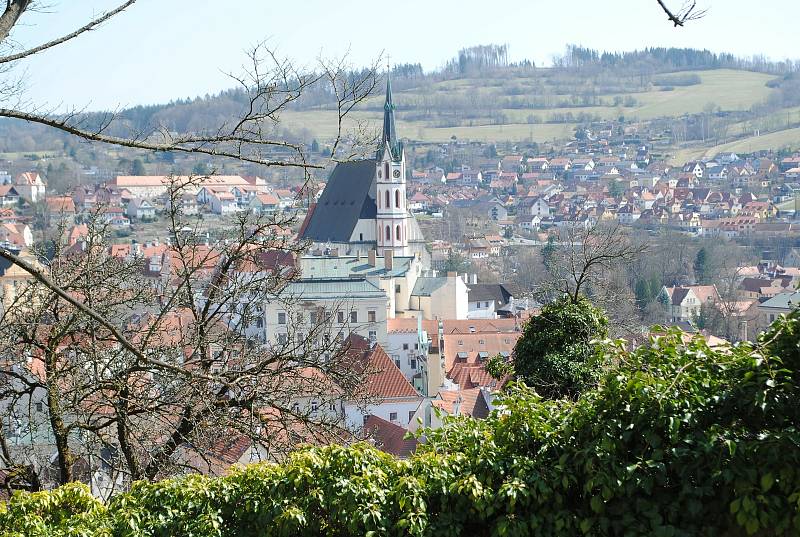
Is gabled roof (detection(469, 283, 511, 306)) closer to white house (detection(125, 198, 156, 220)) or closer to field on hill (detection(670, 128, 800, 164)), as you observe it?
white house (detection(125, 198, 156, 220))

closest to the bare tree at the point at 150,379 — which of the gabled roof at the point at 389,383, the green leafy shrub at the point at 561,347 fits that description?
the green leafy shrub at the point at 561,347

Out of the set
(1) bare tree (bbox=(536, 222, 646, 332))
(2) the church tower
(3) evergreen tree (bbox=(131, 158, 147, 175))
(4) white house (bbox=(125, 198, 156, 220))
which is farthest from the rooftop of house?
(3) evergreen tree (bbox=(131, 158, 147, 175))

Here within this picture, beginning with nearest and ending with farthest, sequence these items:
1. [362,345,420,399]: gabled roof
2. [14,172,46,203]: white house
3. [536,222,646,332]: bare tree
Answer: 1. [536,222,646,332]: bare tree
2. [362,345,420,399]: gabled roof
3. [14,172,46,203]: white house

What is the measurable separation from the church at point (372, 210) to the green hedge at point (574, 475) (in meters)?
51.5

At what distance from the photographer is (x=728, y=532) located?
476 centimetres

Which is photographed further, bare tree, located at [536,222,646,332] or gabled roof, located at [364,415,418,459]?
gabled roof, located at [364,415,418,459]

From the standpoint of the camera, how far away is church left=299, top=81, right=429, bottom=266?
201 feet

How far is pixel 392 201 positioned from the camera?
61.2 m

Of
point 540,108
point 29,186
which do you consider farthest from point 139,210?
point 540,108

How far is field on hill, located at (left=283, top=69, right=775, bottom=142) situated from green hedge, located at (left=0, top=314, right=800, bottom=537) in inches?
5480

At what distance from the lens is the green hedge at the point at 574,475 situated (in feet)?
15.2

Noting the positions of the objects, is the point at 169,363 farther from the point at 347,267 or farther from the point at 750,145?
the point at 750,145

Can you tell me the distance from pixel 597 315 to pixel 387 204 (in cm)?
5187

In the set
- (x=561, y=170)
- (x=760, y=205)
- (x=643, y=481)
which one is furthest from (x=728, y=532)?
(x=561, y=170)
